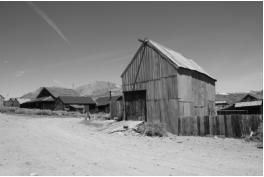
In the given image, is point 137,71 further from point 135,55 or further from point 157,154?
point 157,154

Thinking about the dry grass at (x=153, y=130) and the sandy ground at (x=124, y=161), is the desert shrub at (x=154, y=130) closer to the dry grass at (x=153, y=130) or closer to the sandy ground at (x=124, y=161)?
the dry grass at (x=153, y=130)

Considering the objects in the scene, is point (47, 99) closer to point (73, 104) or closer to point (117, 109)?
point (73, 104)

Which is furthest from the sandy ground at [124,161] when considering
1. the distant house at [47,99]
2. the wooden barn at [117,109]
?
the distant house at [47,99]

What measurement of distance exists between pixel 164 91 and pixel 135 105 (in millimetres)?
3967

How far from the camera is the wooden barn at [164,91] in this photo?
63.4ft

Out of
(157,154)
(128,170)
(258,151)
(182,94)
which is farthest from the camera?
(182,94)

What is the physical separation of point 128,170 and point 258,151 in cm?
746

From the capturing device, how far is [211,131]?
16.4m

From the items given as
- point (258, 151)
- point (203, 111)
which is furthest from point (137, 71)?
point (258, 151)

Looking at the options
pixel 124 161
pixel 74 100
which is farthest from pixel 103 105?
pixel 124 161

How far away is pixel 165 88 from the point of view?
20.3 metres

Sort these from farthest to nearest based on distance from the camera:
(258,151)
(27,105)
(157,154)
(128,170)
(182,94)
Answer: (27,105) < (182,94) < (258,151) < (157,154) < (128,170)

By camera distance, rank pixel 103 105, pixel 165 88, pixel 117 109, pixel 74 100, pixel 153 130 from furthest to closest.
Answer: pixel 103 105 → pixel 74 100 → pixel 117 109 → pixel 165 88 → pixel 153 130

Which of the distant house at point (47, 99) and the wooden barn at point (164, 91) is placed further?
the distant house at point (47, 99)
